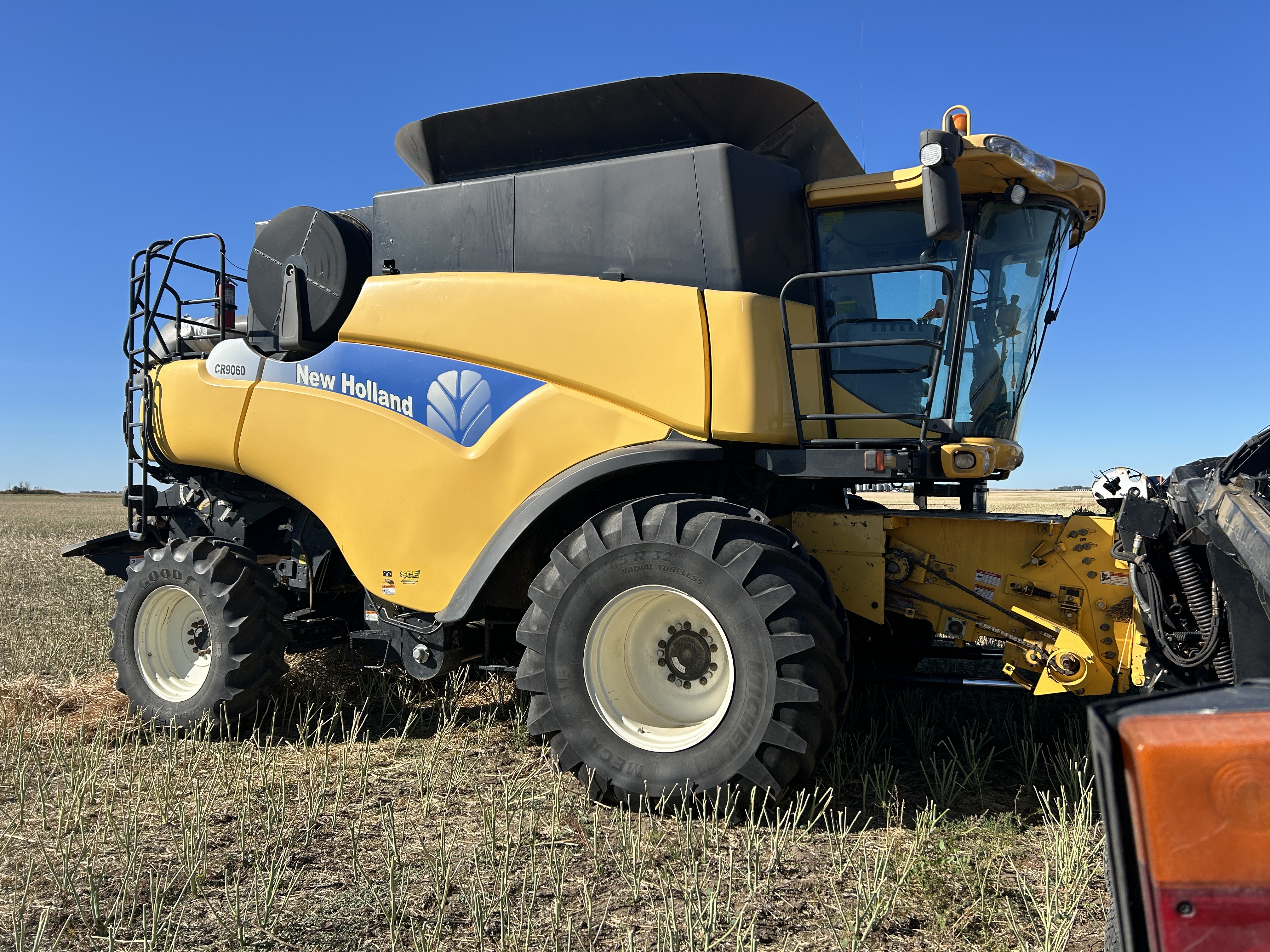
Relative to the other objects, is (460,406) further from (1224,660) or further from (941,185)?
(1224,660)

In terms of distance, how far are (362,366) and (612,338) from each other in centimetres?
147

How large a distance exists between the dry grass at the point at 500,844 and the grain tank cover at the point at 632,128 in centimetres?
287

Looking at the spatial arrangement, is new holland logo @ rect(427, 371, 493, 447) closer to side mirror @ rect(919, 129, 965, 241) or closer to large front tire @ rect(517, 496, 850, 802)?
large front tire @ rect(517, 496, 850, 802)

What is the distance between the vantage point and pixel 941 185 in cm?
337

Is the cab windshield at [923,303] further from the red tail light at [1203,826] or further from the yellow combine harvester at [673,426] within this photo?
the red tail light at [1203,826]

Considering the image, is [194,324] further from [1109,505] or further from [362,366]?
[1109,505]

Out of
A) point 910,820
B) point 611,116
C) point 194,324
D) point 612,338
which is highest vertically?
point 611,116

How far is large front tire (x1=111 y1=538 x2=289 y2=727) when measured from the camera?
186 inches

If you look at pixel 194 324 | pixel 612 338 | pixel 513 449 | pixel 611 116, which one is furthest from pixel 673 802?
pixel 194 324

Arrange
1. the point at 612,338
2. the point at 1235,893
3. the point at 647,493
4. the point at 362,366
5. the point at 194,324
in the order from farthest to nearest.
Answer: the point at 194,324 → the point at 362,366 → the point at 647,493 → the point at 612,338 → the point at 1235,893

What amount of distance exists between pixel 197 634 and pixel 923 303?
4.39 m

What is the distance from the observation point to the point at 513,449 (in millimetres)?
4148

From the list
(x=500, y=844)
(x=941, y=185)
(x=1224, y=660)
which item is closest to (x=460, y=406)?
(x=500, y=844)

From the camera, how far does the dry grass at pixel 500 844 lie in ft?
8.55
